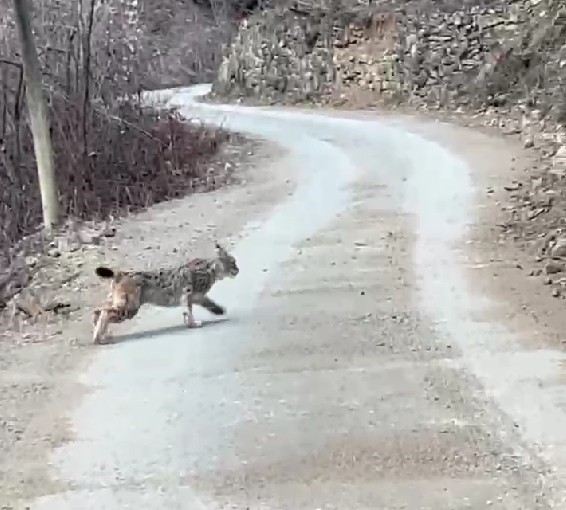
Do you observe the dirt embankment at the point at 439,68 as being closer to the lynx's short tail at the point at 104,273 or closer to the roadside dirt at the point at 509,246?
the roadside dirt at the point at 509,246

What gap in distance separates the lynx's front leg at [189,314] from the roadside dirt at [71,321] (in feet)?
2.07

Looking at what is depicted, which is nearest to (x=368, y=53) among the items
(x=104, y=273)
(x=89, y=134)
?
(x=89, y=134)

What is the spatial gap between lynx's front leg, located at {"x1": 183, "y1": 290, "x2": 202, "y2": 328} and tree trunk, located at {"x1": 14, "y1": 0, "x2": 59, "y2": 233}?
16.6ft

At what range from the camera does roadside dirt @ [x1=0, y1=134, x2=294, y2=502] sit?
6.70 meters

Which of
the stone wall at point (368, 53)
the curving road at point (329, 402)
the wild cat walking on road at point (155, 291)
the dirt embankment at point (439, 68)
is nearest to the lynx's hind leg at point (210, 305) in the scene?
the wild cat walking on road at point (155, 291)

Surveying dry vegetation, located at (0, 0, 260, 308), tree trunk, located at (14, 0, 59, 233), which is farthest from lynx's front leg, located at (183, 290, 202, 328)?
dry vegetation, located at (0, 0, 260, 308)

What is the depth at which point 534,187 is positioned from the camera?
586 inches

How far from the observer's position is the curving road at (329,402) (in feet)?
18.8

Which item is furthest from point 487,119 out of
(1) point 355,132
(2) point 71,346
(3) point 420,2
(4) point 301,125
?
(2) point 71,346

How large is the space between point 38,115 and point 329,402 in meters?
8.09

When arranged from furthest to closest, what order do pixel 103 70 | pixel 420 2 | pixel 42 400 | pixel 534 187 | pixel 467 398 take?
pixel 420 2 < pixel 103 70 < pixel 534 187 < pixel 42 400 < pixel 467 398

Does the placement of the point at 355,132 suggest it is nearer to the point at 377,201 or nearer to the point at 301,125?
the point at 301,125

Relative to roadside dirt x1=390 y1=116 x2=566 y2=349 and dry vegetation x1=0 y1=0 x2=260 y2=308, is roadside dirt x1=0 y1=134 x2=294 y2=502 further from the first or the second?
roadside dirt x1=390 y1=116 x2=566 y2=349

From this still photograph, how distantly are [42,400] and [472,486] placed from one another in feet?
11.4
